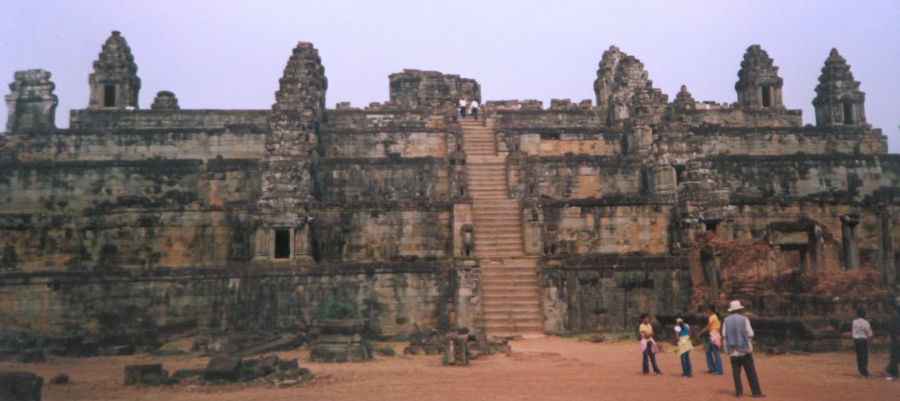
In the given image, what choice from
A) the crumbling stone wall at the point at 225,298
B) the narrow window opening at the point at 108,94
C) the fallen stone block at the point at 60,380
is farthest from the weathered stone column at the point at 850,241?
the narrow window opening at the point at 108,94

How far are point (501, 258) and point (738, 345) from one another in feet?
45.5

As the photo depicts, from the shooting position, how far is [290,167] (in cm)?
2714

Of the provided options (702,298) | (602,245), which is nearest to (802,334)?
(702,298)

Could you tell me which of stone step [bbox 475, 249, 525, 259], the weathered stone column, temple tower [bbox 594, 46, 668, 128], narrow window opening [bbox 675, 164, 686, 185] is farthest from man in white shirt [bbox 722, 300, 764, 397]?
temple tower [bbox 594, 46, 668, 128]

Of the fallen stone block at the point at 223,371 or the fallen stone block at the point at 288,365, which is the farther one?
the fallen stone block at the point at 288,365

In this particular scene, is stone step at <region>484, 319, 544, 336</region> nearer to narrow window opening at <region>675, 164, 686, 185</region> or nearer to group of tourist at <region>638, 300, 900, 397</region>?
group of tourist at <region>638, 300, 900, 397</region>

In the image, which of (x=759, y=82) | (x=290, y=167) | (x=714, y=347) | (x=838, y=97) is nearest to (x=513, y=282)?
(x=290, y=167)

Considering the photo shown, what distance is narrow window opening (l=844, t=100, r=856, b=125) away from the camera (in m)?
37.2

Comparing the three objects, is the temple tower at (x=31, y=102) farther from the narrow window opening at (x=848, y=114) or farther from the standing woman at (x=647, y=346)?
the narrow window opening at (x=848, y=114)

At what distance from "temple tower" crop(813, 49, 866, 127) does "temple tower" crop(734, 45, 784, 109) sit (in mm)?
3765

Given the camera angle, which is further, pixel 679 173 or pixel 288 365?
pixel 679 173

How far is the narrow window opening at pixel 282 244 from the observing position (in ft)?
85.7

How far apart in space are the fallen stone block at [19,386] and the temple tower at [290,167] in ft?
42.5

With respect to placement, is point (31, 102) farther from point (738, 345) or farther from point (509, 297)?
point (738, 345)
